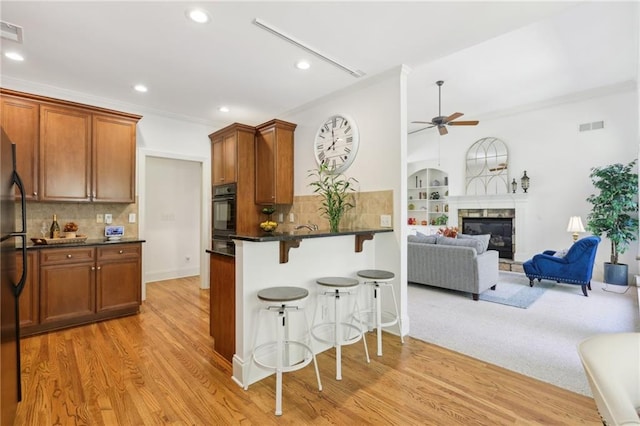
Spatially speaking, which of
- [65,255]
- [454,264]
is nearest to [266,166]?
[65,255]

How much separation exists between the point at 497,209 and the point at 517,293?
2564 millimetres

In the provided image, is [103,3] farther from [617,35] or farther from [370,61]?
[617,35]

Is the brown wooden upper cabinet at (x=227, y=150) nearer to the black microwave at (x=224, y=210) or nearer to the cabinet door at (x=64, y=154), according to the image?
the black microwave at (x=224, y=210)

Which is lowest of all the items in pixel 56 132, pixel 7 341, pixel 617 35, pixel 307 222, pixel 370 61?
pixel 7 341

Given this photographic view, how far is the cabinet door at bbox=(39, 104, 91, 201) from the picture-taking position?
10.9 feet

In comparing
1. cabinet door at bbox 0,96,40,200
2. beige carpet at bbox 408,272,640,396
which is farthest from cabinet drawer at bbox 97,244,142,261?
beige carpet at bbox 408,272,640,396

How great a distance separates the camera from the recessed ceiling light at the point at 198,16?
88.7 inches

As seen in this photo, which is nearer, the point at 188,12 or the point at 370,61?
the point at 188,12

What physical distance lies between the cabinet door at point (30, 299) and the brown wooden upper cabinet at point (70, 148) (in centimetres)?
72

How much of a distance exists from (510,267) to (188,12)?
6737 mm

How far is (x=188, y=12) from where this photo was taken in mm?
2264

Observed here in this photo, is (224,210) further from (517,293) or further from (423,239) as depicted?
(517,293)

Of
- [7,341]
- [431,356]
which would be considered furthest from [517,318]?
[7,341]

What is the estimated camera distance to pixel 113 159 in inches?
148
